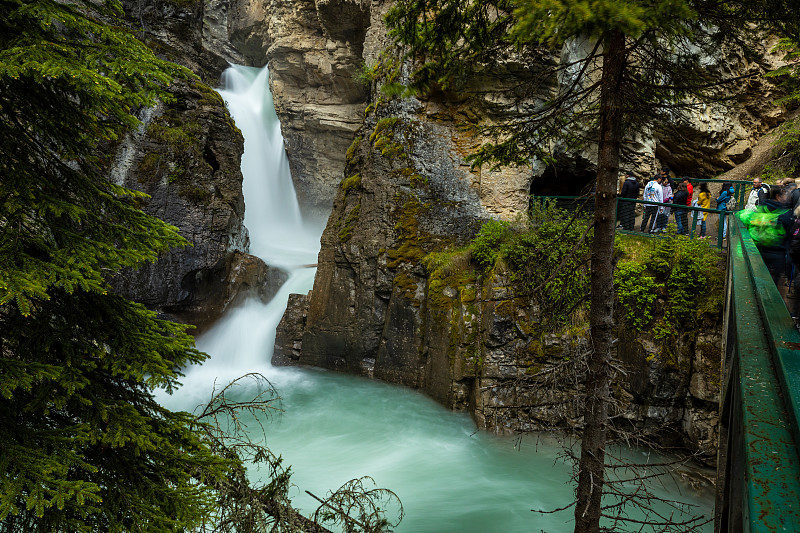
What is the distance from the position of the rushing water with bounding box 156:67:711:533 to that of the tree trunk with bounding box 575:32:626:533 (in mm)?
821

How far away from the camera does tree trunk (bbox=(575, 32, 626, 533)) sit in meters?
3.78

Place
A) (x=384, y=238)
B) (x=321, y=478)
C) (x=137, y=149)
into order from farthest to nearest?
(x=137, y=149)
(x=384, y=238)
(x=321, y=478)

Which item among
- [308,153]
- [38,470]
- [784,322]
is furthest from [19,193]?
[308,153]

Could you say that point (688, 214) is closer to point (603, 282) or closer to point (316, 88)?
point (603, 282)

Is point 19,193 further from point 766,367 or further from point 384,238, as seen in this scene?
point 384,238

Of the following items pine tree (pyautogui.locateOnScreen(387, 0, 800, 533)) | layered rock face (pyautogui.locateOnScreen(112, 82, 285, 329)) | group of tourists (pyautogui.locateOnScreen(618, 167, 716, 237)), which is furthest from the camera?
layered rock face (pyautogui.locateOnScreen(112, 82, 285, 329))

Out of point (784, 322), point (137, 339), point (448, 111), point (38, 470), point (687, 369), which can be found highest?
point (448, 111)

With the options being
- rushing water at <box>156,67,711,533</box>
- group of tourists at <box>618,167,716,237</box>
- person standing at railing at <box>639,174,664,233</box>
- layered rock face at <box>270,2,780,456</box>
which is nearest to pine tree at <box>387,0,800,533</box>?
rushing water at <box>156,67,711,533</box>

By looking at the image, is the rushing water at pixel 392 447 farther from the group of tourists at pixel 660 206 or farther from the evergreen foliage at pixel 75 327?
the group of tourists at pixel 660 206

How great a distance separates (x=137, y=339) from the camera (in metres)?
3.28

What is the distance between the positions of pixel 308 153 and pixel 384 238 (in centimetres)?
1425

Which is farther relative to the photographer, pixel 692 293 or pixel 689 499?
pixel 692 293

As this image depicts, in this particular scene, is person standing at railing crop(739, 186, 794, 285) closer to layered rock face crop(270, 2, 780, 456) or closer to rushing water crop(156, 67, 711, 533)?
layered rock face crop(270, 2, 780, 456)

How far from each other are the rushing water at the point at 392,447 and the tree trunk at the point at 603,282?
821 mm
